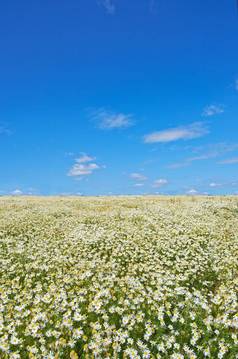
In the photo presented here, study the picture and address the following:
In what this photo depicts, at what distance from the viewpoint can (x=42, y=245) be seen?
539 inches

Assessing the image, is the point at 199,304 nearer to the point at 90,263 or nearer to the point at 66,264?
the point at 90,263

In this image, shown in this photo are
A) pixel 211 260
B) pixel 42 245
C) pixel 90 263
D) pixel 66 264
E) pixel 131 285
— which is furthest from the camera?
pixel 42 245

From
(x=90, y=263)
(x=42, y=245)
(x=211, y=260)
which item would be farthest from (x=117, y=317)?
(x=42, y=245)

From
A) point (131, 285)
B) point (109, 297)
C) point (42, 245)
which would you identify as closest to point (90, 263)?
point (131, 285)

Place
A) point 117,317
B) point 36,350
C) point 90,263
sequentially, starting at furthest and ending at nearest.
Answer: point 90,263, point 117,317, point 36,350

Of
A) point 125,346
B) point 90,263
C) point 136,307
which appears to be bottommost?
point 125,346

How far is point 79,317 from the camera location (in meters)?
6.17

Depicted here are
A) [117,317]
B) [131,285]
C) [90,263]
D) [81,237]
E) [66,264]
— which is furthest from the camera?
[81,237]

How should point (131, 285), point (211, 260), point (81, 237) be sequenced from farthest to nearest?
point (81, 237)
point (211, 260)
point (131, 285)

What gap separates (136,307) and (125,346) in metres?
1.24

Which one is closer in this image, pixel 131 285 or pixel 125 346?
pixel 125 346

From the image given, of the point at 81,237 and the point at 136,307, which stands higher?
the point at 81,237

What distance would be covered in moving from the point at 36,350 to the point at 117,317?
2126 millimetres

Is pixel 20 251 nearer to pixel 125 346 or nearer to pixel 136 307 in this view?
pixel 136 307
